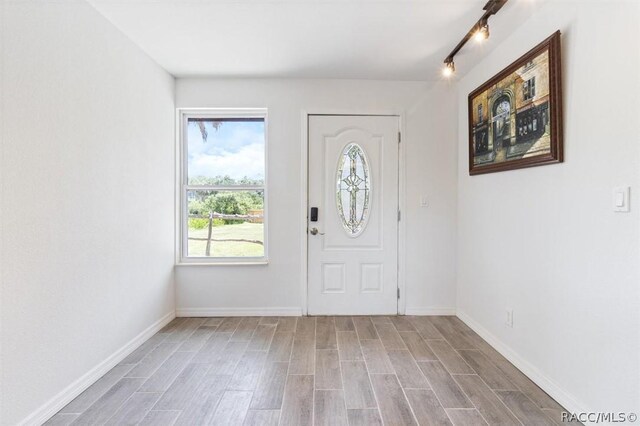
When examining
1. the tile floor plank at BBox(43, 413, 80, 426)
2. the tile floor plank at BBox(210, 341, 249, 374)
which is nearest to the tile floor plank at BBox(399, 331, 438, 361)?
the tile floor plank at BBox(210, 341, 249, 374)

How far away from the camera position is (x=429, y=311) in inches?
139

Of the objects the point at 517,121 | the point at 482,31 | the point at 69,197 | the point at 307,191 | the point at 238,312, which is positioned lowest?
the point at 238,312

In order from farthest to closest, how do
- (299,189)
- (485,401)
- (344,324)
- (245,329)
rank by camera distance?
(299,189), (344,324), (245,329), (485,401)

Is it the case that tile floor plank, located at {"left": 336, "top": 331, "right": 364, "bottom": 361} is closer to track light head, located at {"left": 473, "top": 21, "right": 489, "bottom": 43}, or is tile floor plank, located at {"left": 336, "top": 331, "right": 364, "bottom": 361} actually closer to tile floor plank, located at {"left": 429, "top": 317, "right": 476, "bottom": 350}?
tile floor plank, located at {"left": 429, "top": 317, "right": 476, "bottom": 350}

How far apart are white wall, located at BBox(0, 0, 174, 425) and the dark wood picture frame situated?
2.96m

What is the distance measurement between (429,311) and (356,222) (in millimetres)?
1221

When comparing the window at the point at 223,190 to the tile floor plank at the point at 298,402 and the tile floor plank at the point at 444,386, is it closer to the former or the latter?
the tile floor plank at the point at 298,402

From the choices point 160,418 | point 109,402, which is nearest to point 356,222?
point 160,418

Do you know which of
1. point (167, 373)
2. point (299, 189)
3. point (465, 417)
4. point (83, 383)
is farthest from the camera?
point (299, 189)

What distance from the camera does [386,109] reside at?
351 cm

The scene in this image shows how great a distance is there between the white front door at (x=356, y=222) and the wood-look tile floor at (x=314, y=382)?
450 millimetres

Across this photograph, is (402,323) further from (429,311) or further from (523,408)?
(523,408)

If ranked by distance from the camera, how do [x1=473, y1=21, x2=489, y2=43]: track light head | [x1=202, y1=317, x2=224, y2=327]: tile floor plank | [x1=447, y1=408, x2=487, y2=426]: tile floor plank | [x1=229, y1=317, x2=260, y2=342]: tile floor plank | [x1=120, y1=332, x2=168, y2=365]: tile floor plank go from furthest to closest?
1. [x1=202, y1=317, x2=224, y2=327]: tile floor plank
2. [x1=229, y1=317, x2=260, y2=342]: tile floor plank
3. [x1=120, y1=332, x2=168, y2=365]: tile floor plank
4. [x1=473, y1=21, x2=489, y2=43]: track light head
5. [x1=447, y1=408, x2=487, y2=426]: tile floor plank

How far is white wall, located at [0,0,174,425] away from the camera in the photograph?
1.69 metres
